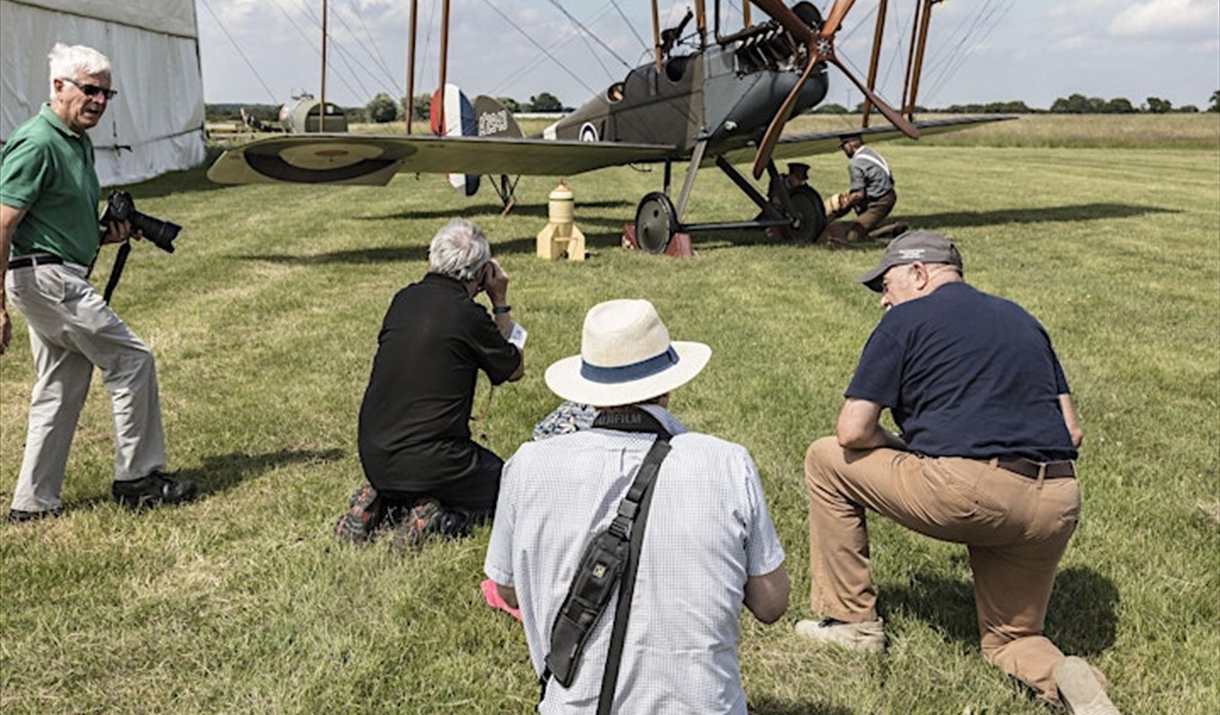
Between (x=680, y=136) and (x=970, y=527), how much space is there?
34.9 feet

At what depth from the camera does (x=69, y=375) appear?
4289 millimetres

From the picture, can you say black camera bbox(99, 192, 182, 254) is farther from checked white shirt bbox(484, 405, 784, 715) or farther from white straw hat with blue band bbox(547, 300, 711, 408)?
checked white shirt bbox(484, 405, 784, 715)

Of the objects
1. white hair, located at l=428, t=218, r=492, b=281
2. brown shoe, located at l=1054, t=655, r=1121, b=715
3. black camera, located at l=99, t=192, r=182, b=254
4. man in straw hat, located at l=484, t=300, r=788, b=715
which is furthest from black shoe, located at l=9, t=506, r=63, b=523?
brown shoe, located at l=1054, t=655, r=1121, b=715

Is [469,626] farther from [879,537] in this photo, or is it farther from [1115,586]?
[1115,586]

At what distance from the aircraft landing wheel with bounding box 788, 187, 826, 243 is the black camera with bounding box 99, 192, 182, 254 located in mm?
9659

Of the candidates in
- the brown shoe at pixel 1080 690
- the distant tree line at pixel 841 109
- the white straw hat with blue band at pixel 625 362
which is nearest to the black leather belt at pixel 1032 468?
the brown shoe at pixel 1080 690

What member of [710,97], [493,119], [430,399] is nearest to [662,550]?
[430,399]

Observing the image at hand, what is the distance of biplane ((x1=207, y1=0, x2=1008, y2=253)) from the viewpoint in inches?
450

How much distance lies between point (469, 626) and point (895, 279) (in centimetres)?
198

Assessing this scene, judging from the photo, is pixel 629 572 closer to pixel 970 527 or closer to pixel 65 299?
pixel 970 527

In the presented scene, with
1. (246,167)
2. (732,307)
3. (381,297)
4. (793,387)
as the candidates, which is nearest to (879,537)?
(793,387)

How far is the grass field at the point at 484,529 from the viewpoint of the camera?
307cm

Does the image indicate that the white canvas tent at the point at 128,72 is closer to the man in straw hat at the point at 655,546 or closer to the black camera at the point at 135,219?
the black camera at the point at 135,219

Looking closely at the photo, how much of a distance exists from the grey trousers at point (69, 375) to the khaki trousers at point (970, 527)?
3.15m
